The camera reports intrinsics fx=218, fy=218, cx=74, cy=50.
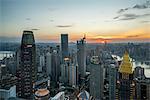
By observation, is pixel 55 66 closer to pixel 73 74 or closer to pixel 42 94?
pixel 73 74

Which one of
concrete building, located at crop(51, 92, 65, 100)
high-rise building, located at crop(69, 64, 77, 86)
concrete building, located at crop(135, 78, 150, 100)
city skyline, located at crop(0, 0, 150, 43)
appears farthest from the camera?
high-rise building, located at crop(69, 64, 77, 86)

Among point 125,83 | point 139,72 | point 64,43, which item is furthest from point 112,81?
point 64,43

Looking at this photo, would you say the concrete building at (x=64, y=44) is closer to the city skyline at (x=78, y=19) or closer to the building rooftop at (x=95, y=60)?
the city skyline at (x=78, y=19)

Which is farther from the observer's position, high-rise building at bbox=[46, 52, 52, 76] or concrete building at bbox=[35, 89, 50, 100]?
high-rise building at bbox=[46, 52, 52, 76]

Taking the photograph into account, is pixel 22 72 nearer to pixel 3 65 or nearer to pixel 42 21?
pixel 3 65

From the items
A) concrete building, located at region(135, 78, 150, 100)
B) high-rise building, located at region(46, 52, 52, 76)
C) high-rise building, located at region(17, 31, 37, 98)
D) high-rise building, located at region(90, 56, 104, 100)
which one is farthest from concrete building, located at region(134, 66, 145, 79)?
high-rise building, located at region(17, 31, 37, 98)

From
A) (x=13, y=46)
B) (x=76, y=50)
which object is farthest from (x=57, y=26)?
(x=13, y=46)

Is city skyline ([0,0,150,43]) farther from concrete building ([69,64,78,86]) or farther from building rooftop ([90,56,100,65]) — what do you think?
concrete building ([69,64,78,86])
